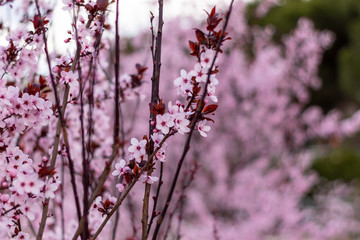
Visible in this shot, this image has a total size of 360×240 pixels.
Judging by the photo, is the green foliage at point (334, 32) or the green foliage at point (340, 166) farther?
the green foliage at point (334, 32)

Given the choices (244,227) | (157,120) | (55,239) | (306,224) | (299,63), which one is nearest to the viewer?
(157,120)

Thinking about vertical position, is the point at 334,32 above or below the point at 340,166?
above

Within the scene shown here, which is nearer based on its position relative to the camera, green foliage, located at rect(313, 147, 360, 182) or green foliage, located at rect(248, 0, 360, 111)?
green foliage, located at rect(313, 147, 360, 182)

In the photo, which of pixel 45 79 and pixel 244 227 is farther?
pixel 244 227

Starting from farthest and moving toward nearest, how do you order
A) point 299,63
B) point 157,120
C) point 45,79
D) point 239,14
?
point 299,63
point 239,14
point 45,79
point 157,120

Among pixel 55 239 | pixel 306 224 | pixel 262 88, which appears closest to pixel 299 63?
pixel 262 88

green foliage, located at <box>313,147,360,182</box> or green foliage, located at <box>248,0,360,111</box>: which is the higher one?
green foliage, located at <box>248,0,360,111</box>

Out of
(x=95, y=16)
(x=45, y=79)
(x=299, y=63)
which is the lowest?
(x=45, y=79)

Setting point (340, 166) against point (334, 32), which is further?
point (334, 32)

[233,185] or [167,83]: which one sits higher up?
[167,83]

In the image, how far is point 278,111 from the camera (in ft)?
22.5

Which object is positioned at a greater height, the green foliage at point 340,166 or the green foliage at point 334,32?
the green foliage at point 334,32

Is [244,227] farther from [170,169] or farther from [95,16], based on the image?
[95,16]

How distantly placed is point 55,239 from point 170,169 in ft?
14.8
